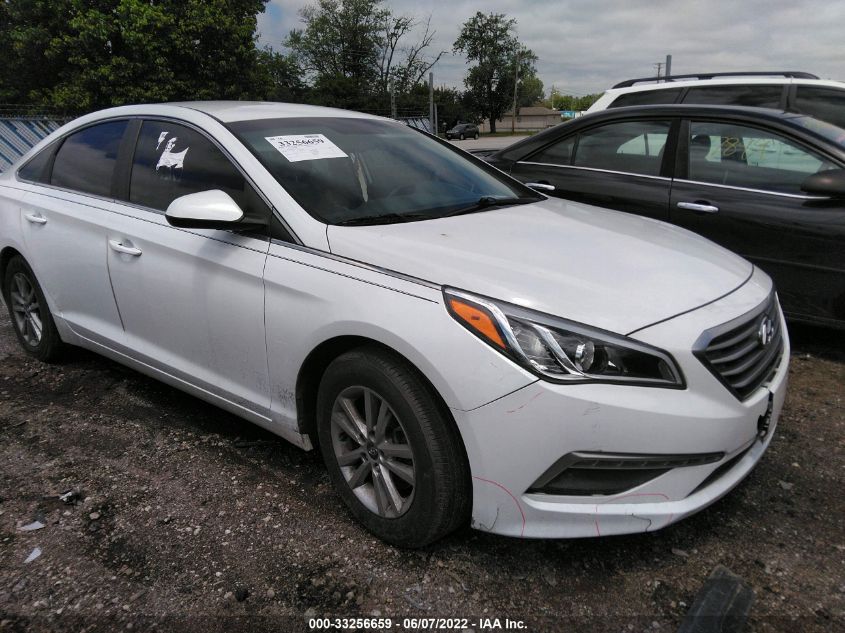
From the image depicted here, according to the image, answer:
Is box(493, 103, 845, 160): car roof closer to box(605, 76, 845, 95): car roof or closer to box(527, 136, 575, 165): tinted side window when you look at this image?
box(527, 136, 575, 165): tinted side window

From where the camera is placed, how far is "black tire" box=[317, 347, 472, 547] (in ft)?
6.59

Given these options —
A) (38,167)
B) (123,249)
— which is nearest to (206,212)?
(123,249)

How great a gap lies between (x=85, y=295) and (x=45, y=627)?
6.16ft

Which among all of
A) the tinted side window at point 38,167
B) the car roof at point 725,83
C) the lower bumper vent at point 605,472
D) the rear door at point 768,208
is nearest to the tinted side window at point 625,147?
the rear door at point 768,208

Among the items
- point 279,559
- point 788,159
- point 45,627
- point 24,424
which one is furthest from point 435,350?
point 788,159

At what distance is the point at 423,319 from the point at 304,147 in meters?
1.21

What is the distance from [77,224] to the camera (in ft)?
11.0

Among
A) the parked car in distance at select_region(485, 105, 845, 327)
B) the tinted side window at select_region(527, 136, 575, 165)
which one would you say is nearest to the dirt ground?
the parked car in distance at select_region(485, 105, 845, 327)

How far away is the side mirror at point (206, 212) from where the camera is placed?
2447 mm

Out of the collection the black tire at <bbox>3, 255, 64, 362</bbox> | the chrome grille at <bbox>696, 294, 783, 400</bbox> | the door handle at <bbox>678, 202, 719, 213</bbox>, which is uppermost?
the door handle at <bbox>678, 202, 719, 213</bbox>

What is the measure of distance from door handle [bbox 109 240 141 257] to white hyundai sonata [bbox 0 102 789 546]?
0.02 m

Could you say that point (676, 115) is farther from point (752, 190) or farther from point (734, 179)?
point (752, 190)

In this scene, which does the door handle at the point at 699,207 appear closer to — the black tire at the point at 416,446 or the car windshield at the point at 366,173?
the car windshield at the point at 366,173

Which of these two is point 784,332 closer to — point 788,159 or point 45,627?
point 788,159
